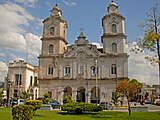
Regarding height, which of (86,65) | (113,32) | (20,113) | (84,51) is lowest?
(20,113)

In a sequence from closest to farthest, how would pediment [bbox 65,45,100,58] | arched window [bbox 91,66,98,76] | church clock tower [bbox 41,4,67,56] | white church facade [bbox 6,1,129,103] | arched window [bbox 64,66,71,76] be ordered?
1. white church facade [bbox 6,1,129,103]
2. arched window [bbox 91,66,98,76]
3. pediment [bbox 65,45,100,58]
4. arched window [bbox 64,66,71,76]
5. church clock tower [bbox 41,4,67,56]

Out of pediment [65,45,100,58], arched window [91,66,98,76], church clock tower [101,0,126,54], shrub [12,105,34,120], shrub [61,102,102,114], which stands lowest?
shrub [61,102,102,114]

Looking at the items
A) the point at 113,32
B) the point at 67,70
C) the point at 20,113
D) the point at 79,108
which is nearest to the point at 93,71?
the point at 67,70

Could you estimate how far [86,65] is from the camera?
50.2 m

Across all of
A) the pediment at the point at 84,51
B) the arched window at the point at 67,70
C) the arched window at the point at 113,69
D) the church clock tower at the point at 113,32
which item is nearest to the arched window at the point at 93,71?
the pediment at the point at 84,51

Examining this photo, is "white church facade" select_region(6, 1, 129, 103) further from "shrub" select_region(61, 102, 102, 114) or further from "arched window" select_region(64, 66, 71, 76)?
"shrub" select_region(61, 102, 102, 114)

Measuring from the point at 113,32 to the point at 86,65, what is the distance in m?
8.96

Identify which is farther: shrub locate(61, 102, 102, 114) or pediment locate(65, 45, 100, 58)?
pediment locate(65, 45, 100, 58)

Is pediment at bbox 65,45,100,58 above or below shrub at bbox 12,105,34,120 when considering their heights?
above

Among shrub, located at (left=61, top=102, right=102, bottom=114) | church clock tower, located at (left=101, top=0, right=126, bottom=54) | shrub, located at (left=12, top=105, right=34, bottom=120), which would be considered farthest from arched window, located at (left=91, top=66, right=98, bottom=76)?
shrub, located at (left=12, top=105, right=34, bottom=120)

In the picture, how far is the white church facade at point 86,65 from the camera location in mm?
48844

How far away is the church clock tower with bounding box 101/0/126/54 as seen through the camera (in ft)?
165

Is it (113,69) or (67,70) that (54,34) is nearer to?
(67,70)

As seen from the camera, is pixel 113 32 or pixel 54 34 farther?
pixel 54 34
